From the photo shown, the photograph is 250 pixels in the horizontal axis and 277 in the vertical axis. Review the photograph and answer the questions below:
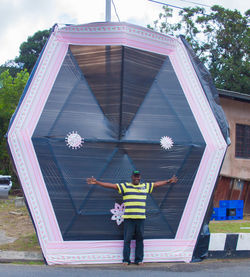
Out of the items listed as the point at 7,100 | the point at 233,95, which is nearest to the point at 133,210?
the point at 233,95

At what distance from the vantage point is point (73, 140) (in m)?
6.38

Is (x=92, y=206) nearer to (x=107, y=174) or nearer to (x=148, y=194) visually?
(x=107, y=174)

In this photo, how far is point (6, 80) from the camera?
2092 centimetres

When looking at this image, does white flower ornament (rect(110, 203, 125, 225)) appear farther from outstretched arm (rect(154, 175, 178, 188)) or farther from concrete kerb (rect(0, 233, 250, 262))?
concrete kerb (rect(0, 233, 250, 262))

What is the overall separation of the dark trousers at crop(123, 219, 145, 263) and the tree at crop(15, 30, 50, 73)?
30562 mm

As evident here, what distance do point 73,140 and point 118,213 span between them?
5.05ft

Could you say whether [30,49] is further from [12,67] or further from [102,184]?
[102,184]

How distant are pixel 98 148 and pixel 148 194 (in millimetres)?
1267

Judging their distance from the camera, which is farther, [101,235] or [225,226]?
[225,226]

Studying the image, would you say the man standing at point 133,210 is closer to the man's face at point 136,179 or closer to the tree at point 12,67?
the man's face at point 136,179

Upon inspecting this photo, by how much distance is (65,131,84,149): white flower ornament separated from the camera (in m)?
6.38

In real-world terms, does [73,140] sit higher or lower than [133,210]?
higher

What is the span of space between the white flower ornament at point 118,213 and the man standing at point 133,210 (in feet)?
0.94

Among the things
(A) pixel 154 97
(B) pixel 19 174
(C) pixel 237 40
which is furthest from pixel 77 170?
(C) pixel 237 40
